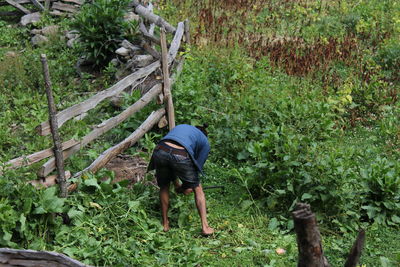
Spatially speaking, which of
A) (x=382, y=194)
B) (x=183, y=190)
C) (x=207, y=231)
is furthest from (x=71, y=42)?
(x=382, y=194)

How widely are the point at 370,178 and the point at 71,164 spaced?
3.92 meters

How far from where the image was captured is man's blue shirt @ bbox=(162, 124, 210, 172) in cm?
599

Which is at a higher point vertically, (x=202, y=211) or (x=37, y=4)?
(x=37, y=4)

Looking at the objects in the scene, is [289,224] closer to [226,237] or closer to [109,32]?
[226,237]

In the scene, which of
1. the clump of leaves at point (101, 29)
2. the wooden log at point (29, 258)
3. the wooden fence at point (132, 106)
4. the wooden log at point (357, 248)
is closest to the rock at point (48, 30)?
the clump of leaves at point (101, 29)

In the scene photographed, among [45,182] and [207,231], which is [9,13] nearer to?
[45,182]

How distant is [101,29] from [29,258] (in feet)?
23.2

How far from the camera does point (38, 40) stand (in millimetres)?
12445

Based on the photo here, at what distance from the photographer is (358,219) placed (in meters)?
6.45

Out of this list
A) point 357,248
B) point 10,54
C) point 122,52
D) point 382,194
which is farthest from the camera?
point 10,54

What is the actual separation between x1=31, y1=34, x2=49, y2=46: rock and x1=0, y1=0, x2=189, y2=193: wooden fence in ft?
9.18

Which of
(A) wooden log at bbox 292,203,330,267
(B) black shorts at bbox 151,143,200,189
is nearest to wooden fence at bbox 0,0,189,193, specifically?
(B) black shorts at bbox 151,143,200,189

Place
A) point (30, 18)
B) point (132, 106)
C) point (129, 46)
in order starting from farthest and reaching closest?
point (30, 18) → point (129, 46) → point (132, 106)

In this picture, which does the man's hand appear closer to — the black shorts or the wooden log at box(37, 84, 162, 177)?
the black shorts
